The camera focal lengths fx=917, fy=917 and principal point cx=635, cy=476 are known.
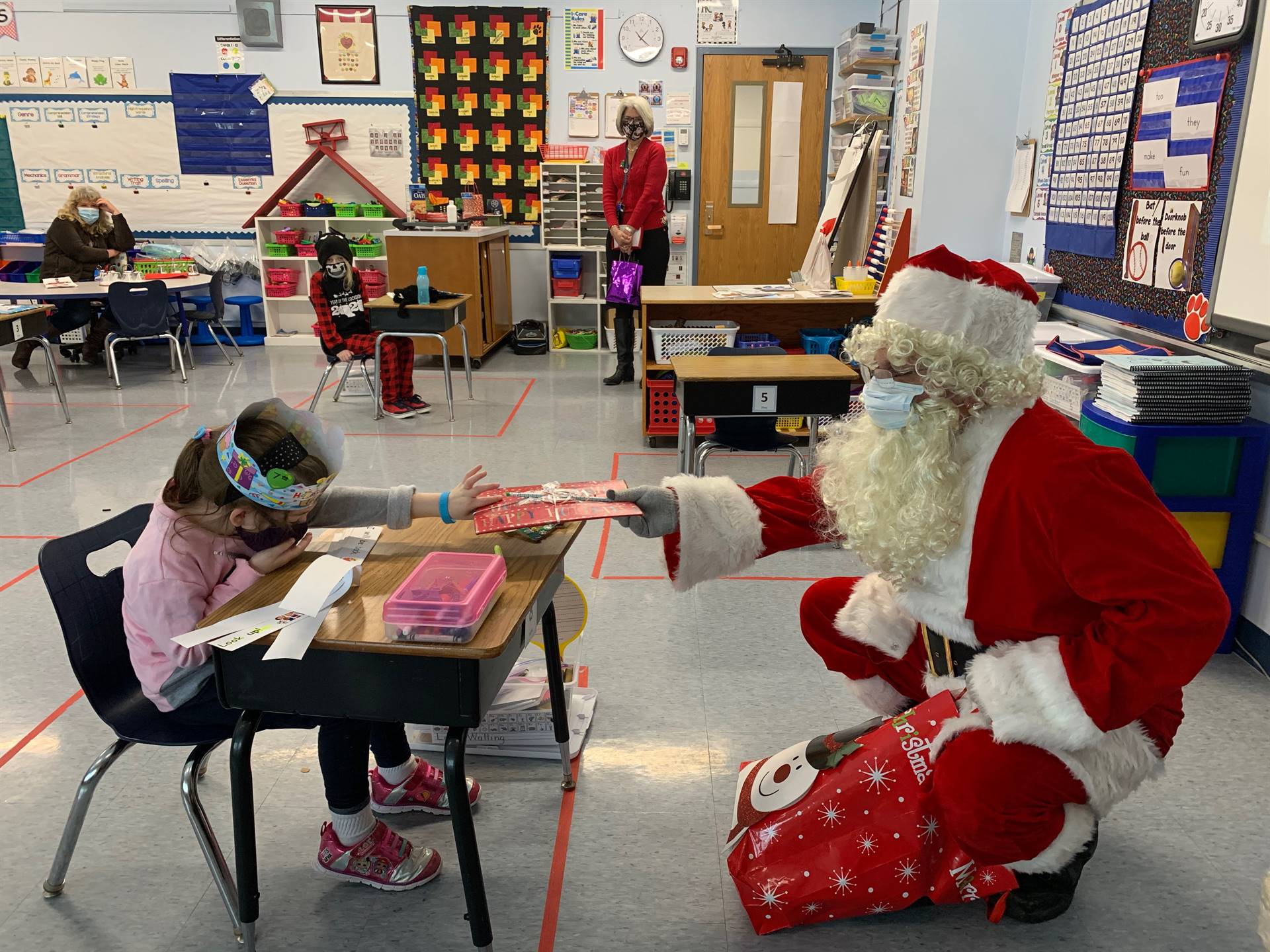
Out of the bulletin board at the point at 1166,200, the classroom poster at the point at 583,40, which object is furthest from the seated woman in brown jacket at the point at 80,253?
the bulletin board at the point at 1166,200

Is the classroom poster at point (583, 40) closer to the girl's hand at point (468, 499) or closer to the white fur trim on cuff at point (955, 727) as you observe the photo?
the girl's hand at point (468, 499)

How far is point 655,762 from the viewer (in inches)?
89.0

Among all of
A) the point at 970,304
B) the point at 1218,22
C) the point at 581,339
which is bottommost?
the point at 581,339

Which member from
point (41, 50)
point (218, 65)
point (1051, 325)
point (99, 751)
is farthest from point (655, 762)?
point (41, 50)

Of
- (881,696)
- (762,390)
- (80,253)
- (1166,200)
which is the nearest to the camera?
(881,696)

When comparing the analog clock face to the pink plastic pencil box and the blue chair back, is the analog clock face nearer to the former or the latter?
the blue chair back

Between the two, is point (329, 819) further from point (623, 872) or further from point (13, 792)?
point (13, 792)

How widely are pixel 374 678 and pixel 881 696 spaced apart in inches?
43.9

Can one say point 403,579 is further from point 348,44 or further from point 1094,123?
point 348,44

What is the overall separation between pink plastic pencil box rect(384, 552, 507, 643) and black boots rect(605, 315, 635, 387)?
5.15m

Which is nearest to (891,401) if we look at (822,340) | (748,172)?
(822,340)

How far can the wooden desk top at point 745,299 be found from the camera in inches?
192

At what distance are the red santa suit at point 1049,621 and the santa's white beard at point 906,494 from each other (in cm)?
4

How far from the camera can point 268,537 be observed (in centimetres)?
166
